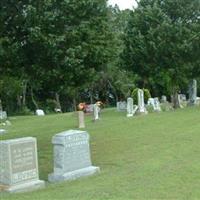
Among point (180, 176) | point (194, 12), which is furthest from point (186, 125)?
point (194, 12)

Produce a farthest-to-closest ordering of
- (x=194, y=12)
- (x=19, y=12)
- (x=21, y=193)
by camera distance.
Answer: (x=194, y=12)
(x=19, y=12)
(x=21, y=193)

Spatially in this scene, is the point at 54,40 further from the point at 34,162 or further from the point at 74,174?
the point at 34,162

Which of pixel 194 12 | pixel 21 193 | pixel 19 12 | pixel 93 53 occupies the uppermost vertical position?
pixel 194 12

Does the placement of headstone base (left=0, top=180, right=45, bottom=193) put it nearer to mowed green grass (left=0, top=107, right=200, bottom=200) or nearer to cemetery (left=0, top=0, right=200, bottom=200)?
cemetery (left=0, top=0, right=200, bottom=200)

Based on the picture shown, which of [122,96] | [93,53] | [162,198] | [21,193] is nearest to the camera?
[162,198]

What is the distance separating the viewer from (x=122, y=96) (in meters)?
64.0

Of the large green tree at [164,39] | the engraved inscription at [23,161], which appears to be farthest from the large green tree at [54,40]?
the large green tree at [164,39]

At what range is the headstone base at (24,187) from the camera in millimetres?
10172

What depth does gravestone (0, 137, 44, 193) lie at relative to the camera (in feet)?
33.7

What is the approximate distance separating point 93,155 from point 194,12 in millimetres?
25276

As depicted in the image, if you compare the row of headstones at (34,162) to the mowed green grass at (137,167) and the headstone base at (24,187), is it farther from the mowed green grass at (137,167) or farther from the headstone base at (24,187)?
the mowed green grass at (137,167)

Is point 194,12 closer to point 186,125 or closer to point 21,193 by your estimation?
point 186,125

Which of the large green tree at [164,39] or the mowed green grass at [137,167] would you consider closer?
the mowed green grass at [137,167]

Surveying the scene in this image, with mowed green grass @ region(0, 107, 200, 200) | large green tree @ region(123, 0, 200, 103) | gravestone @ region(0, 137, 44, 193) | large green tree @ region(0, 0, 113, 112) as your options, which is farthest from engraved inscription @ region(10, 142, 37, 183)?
large green tree @ region(123, 0, 200, 103)
